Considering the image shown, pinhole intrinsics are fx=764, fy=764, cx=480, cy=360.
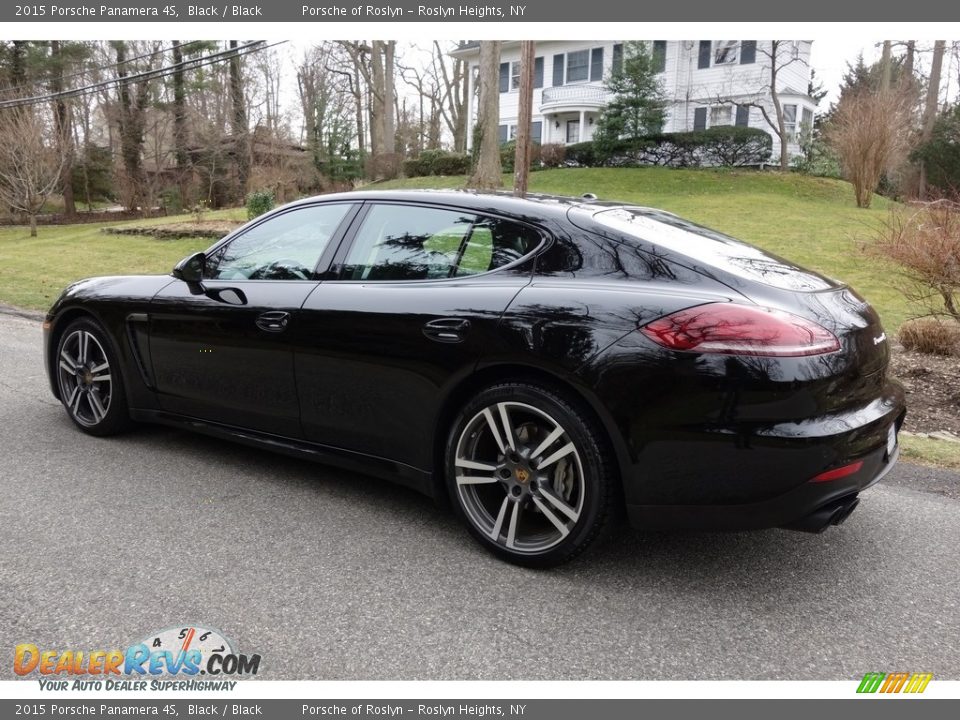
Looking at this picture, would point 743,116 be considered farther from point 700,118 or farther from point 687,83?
point 687,83

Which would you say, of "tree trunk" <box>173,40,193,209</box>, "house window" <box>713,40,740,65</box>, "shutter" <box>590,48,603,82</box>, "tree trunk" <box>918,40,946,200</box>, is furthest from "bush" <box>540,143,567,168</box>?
"tree trunk" <box>173,40,193,209</box>

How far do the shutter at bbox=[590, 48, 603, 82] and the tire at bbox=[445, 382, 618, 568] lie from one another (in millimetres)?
35471

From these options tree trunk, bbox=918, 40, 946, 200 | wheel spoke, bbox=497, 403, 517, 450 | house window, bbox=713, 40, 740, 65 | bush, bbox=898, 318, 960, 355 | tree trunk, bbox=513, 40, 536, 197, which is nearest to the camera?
wheel spoke, bbox=497, 403, 517, 450

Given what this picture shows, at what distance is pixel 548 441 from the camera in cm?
299

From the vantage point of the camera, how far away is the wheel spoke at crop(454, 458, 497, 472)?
124 inches

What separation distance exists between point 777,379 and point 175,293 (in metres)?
3.22

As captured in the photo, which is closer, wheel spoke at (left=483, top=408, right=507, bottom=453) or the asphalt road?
the asphalt road

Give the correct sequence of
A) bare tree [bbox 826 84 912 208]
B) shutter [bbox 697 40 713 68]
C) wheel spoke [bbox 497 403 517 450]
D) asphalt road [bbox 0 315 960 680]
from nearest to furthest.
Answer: asphalt road [bbox 0 315 960 680]
wheel spoke [bbox 497 403 517 450]
bare tree [bbox 826 84 912 208]
shutter [bbox 697 40 713 68]

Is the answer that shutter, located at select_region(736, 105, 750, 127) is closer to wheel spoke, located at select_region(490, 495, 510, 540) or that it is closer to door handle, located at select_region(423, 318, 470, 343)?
door handle, located at select_region(423, 318, 470, 343)

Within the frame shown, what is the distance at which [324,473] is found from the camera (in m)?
4.22

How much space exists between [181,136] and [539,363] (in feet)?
122

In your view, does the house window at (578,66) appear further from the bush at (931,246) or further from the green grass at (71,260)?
the bush at (931,246)

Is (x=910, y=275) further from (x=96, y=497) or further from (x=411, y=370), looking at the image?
(x=96, y=497)

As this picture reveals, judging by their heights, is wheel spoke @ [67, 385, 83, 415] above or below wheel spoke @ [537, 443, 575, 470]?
below
